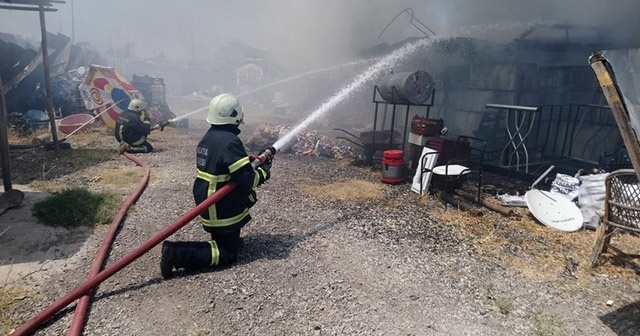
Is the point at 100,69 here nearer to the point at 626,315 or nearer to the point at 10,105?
the point at 10,105

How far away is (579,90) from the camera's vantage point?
9086 mm

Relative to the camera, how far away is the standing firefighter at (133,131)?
8.85 meters

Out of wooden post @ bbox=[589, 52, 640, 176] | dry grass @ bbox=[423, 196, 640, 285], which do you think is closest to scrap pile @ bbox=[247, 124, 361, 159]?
dry grass @ bbox=[423, 196, 640, 285]

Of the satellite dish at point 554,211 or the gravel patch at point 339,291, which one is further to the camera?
the satellite dish at point 554,211

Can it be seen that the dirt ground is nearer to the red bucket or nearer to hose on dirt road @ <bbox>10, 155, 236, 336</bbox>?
hose on dirt road @ <bbox>10, 155, 236, 336</bbox>

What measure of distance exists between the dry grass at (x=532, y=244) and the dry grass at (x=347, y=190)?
1.25 metres

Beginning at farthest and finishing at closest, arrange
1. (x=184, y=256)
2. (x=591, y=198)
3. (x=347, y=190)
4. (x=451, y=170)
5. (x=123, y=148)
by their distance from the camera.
→ (x=123, y=148), (x=347, y=190), (x=451, y=170), (x=591, y=198), (x=184, y=256)

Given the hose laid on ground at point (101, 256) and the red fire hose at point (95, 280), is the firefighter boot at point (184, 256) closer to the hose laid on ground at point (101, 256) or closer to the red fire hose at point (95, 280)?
the red fire hose at point (95, 280)

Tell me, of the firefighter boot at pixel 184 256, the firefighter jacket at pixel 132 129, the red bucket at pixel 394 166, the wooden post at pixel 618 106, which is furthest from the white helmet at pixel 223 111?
the firefighter jacket at pixel 132 129

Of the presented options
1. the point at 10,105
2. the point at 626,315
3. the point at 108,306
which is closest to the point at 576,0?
the point at 626,315

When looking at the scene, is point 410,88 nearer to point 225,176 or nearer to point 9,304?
point 225,176

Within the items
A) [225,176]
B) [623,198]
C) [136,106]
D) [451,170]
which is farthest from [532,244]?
[136,106]

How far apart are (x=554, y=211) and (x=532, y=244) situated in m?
1.15

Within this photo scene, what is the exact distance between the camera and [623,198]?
3771mm
